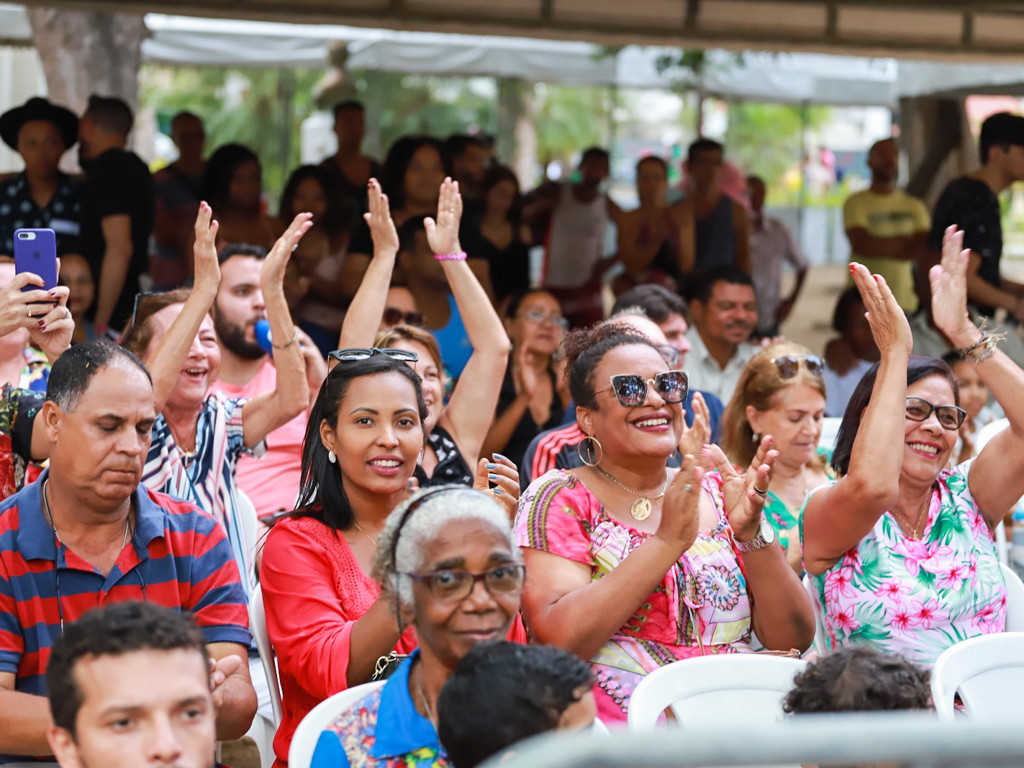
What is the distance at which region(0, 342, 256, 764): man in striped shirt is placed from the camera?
9.36 ft

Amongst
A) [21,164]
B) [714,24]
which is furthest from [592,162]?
[21,164]

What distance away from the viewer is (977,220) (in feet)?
23.8

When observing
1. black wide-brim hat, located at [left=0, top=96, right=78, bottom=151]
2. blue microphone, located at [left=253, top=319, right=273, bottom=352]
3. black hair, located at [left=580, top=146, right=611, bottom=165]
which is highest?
black hair, located at [left=580, top=146, right=611, bottom=165]

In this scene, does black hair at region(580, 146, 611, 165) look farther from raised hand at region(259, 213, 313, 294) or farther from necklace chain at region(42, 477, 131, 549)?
necklace chain at region(42, 477, 131, 549)

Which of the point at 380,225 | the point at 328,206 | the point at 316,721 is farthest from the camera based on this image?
the point at 328,206

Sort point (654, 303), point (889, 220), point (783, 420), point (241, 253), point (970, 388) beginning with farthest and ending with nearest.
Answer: point (889, 220)
point (970, 388)
point (654, 303)
point (241, 253)
point (783, 420)

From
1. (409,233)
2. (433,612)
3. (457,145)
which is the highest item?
(457,145)

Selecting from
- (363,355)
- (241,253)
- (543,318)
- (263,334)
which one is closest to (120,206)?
(241,253)

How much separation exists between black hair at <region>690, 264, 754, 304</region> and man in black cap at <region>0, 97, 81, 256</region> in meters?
2.99

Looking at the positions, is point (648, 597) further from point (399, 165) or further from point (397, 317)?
point (399, 165)

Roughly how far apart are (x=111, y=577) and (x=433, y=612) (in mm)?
872

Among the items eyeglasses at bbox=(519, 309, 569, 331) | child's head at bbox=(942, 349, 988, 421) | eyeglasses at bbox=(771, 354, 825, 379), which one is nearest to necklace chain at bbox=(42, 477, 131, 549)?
eyeglasses at bbox=(771, 354, 825, 379)

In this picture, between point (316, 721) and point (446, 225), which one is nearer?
point (316, 721)

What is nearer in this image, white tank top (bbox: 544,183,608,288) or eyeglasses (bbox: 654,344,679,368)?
eyeglasses (bbox: 654,344,679,368)
